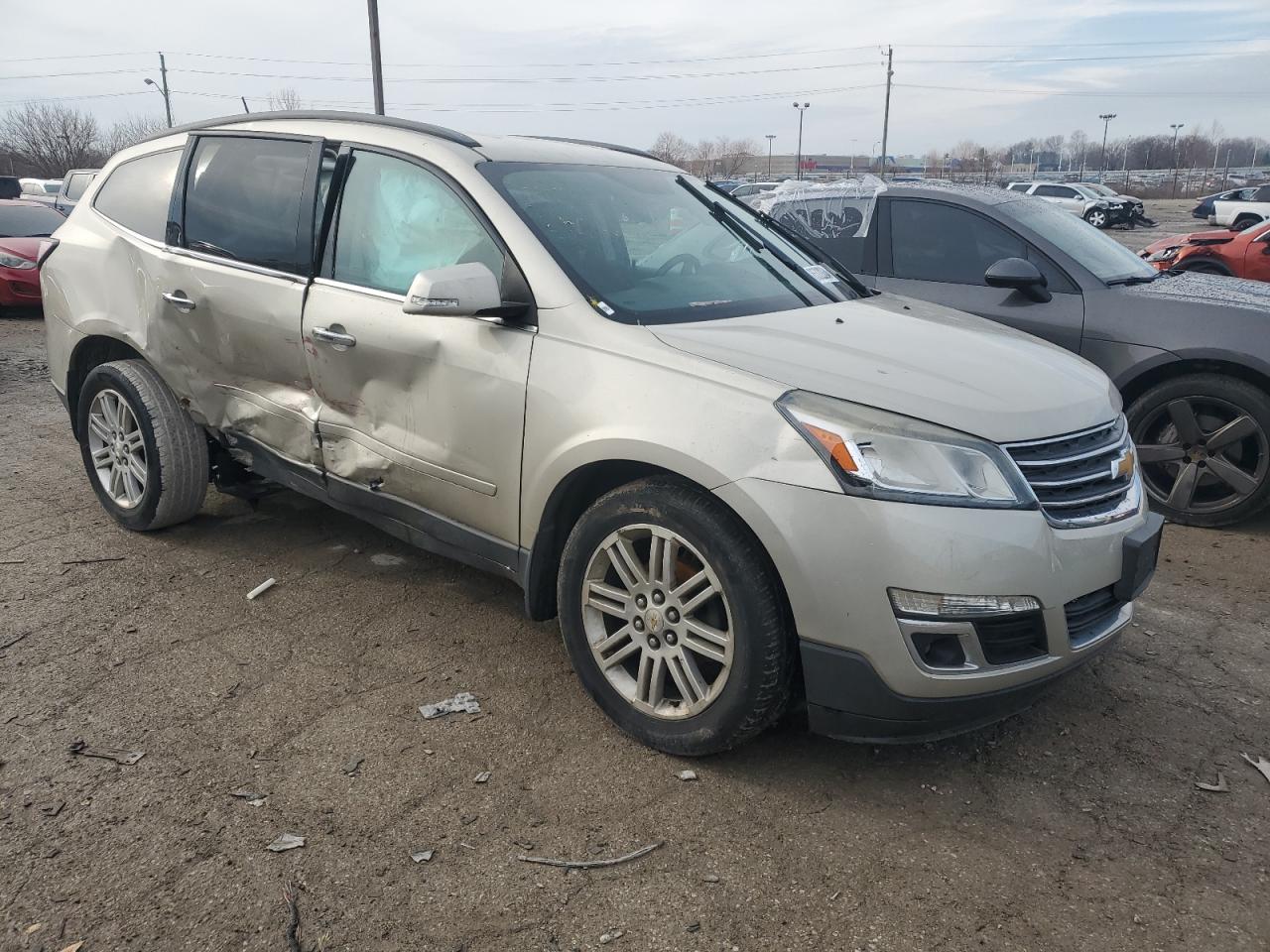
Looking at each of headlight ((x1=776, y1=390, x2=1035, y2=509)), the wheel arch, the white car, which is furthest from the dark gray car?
the white car

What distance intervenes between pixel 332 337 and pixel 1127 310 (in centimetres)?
409

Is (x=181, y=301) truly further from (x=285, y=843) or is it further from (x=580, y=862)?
(x=580, y=862)

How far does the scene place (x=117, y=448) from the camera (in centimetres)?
439

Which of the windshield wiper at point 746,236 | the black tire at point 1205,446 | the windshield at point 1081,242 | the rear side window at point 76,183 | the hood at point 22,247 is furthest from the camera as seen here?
the rear side window at point 76,183

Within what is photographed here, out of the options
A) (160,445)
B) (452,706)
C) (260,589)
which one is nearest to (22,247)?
(160,445)

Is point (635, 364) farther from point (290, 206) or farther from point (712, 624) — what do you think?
point (290, 206)

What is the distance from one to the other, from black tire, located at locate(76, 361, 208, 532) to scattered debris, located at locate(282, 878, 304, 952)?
8.08ft

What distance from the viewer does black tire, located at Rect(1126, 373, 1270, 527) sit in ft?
15.5

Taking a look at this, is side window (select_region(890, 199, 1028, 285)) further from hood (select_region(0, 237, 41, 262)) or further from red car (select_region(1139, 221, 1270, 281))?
hood (select_region(0, 237, 41, 262))

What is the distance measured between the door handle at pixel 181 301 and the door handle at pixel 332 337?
2.69 ft

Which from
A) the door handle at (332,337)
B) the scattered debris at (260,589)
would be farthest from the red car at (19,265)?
the door handle at (332,337)

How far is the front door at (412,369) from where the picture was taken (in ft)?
9.87

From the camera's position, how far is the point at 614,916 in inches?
86.2

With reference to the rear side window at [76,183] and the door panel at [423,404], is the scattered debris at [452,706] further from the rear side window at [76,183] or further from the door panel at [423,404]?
the rear side window at [76,183]
